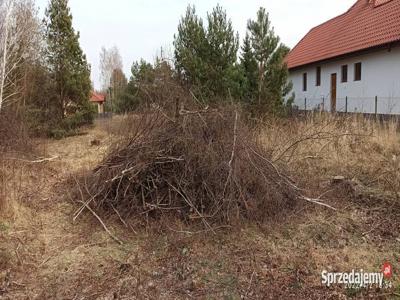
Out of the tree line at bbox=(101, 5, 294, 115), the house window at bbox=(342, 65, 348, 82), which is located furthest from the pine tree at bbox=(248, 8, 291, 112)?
the house window at bbox=(342, 65, 348, 82)

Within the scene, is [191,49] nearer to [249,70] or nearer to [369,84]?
[249,70]

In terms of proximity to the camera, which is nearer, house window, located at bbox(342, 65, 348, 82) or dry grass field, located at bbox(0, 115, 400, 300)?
dry grass field, located at bbox(0, 115, 400, 300)

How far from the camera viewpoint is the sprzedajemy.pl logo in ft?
11.3

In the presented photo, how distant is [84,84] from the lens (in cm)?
1408

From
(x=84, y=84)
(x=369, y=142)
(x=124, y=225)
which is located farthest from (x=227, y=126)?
(x=84, y=84)

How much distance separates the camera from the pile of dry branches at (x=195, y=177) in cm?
477

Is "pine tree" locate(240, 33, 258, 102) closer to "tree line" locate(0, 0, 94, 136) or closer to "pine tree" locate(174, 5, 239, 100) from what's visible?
"pine tree" locate(174, 5, 239, 100)

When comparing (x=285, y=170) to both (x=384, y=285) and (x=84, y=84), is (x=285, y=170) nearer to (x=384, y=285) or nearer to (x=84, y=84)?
(x=384, y=285)

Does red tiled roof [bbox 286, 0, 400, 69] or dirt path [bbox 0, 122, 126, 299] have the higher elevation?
red tiled roof [bbox 286, 0, 400, 69]

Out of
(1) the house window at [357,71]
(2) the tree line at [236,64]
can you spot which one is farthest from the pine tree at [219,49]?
(1) the house window at [357,71]

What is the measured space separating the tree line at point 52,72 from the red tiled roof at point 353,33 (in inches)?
474

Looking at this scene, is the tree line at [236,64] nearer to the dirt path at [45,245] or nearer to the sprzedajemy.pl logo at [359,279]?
the dirt path at [45,245]

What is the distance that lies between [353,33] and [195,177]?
57.1ft

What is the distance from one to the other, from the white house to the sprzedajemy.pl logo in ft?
30.2
